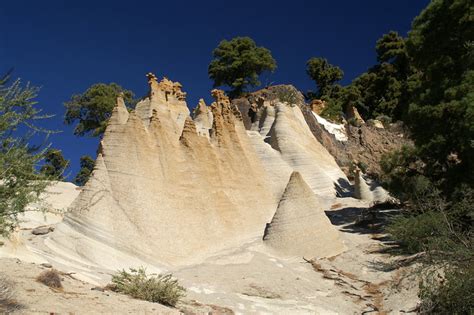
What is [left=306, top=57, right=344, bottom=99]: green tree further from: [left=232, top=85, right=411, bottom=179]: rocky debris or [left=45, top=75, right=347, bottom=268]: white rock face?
[left=45, top=75, right=347, bottom=268]: white rock face

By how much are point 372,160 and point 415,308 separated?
2365 centimetres

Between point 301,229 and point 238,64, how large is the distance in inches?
1134

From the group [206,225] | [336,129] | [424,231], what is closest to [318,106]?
[336,129]

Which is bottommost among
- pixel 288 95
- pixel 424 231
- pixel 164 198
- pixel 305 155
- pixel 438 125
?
pixel 424 231

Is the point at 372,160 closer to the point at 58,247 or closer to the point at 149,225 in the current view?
the point at 149,225

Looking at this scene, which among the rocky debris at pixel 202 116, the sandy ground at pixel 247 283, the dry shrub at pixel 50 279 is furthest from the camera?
the rocky debris at pixel 202 116

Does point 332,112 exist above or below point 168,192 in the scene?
above

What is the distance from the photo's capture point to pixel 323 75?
52.2 metres

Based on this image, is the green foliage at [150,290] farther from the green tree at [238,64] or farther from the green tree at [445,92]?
the green tree at [238,64]

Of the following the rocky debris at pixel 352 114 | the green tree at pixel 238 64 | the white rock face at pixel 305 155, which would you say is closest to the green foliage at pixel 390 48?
the rocky debris at pixel 352 114

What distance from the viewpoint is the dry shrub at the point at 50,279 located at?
31.0 ft

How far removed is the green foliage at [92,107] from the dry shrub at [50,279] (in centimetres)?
3153

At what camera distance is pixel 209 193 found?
19.5 meters

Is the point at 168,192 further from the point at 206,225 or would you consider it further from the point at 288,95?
the point at 288,95
